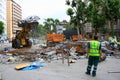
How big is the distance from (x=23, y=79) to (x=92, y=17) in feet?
127

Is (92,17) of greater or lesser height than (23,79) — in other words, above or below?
above

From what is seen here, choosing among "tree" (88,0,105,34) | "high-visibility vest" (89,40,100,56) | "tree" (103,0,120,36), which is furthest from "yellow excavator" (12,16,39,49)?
"high-visibility vest" (89,40,100,56)

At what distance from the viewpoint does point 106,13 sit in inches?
1807

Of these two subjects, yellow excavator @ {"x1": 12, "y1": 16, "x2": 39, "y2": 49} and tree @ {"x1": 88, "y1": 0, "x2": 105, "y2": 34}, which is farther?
tree @ {"x1": 88, "y1": 0, "x2": 105, "y2": 34}

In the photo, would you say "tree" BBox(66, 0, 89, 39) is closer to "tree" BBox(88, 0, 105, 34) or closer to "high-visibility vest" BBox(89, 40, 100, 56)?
"tree" BBox(88, 0, 105, 34)

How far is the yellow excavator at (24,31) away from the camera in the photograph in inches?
1367

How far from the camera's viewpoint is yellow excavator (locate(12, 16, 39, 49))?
34.7 meters

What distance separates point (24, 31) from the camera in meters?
35.4

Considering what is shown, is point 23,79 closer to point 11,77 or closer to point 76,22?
point 11,77

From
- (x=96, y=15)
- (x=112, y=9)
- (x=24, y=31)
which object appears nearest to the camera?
(x=24, y=31)

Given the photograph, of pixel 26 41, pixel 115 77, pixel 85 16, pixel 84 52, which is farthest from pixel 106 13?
pixel 115 77

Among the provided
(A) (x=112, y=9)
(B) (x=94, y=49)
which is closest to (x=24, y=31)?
(A) (x=112, y=9)

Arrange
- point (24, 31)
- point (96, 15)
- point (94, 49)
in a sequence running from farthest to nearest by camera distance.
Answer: point (96, 15) → point (24, 31) → point (94, 49)

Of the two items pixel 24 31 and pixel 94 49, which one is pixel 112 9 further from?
pixel 94 49
